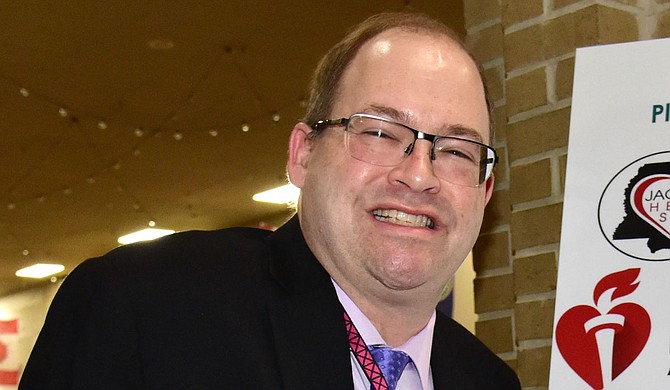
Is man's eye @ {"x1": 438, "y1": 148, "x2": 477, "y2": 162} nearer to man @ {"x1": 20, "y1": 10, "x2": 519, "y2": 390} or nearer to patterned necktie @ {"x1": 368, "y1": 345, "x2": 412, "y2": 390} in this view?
man @ {"x1": 20, "y1": 10, "x2": 519, "y2": 390}

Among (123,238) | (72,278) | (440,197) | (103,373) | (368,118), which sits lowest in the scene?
(103,373)

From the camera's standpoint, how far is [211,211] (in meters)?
8.52

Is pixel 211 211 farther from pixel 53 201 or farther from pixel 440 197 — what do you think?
pixel 440 197

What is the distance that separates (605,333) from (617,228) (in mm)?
187

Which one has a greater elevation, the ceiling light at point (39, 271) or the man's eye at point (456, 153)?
the ceiling light at point (39, 271)

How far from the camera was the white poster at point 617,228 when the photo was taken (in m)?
1.59

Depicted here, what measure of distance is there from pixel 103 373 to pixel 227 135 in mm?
5056

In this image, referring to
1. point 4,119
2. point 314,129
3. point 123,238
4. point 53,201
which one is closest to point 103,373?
point 314,129

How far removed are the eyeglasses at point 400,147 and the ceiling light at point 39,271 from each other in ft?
32.9

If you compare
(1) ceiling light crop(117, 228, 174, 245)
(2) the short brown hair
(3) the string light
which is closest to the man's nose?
(2) the short brown hair

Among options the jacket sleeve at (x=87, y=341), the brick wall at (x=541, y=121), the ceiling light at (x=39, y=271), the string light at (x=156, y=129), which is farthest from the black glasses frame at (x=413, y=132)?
the ceiling light at (x=39, y=271)

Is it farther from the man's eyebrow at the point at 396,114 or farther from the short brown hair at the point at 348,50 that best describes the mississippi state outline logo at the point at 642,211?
the man's eyebrow at the point at 396,114

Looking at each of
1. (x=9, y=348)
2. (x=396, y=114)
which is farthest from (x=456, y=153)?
(x=9, y=348)

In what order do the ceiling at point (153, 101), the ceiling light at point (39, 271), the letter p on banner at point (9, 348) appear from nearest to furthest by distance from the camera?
the ceiling at point (153, 101)
the ceiling light at point (39, 271)
the letter p on banner at point (9, 348)
